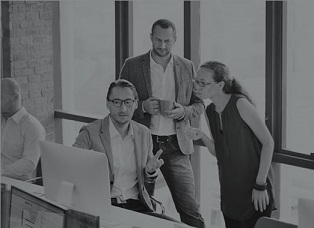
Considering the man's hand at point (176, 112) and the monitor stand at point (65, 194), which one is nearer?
the monitor stand at point (65, 194)

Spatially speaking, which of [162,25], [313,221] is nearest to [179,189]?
[162,25]

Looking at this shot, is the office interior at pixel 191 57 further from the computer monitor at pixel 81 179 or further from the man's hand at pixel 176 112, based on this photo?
the computer monitor at pixel 81 179

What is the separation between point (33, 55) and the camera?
703cm

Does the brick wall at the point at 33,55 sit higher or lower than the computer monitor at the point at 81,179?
higher

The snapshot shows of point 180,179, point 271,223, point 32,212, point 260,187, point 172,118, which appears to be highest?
point 172,118

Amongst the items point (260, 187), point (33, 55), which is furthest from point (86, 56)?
point (260, 187)

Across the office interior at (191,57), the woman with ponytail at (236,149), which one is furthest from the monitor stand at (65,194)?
the office interior at (191,57)

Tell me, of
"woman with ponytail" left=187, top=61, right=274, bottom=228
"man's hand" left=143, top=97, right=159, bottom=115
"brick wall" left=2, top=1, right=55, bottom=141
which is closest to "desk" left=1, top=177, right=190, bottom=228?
"woman with ponytail" left=187, top=61, right=274, bottom=228

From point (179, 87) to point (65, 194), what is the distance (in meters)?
1.86

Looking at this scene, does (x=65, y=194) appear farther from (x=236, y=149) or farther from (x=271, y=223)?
(x=236, y=149)

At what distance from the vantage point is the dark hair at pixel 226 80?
15.3 feet

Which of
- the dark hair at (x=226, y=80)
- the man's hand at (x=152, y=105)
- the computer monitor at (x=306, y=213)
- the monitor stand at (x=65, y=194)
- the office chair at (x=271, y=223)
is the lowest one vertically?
the office chair at (x=271, y=223)

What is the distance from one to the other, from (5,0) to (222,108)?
301cm

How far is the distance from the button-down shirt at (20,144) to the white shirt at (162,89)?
864 millimetres
